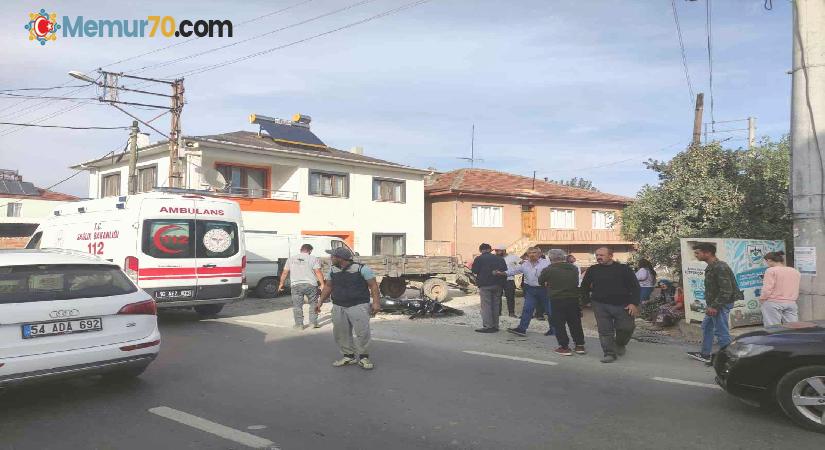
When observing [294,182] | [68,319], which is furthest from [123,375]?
[294,182]

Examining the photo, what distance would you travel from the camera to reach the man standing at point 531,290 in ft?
33.7

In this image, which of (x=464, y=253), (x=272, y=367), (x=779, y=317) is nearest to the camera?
(x=272, y=367)

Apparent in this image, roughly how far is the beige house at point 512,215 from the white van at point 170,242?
1782 centimetres

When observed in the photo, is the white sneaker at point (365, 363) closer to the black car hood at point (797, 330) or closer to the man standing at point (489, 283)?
the man standing at point (489, 283)

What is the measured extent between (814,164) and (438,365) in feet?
20.1

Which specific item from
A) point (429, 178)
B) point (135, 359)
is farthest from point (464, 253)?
point (135, 359)

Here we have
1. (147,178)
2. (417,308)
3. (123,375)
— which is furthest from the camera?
(147,178)

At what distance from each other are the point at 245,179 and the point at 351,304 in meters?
19.3

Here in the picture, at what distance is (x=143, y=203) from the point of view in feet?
35.4

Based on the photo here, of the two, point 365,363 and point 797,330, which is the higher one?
point 797,330

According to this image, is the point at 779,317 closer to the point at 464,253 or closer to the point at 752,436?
the point at 752,436

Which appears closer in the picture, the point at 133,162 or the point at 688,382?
the point at 688,382

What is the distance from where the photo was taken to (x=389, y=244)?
1121 inches

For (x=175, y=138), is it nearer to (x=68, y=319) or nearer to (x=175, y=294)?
(x=175, y=294)
